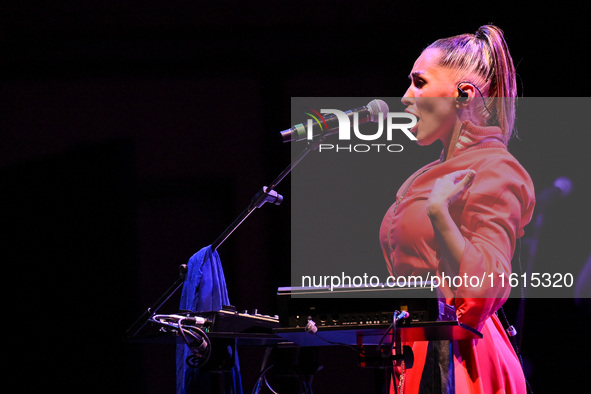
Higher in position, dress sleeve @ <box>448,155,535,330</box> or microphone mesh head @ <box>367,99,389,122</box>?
microphone mesh head @ <box>367,99,389,122</box>

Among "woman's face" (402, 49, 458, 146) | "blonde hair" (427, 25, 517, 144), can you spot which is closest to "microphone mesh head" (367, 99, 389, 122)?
"woman's face" (402, 49, 458, 146)

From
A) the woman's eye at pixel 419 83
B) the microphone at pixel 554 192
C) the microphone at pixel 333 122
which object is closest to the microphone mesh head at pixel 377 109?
the microphone at pixel 333 122

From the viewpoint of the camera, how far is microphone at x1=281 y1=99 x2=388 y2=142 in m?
2.56

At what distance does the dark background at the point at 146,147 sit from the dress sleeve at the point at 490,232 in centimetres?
88

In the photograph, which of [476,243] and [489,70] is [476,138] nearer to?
[489,70]

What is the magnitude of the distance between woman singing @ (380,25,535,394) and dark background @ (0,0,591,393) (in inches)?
15.0

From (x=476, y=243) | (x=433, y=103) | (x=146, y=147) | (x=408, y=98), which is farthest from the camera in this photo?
(x=146, y=147)

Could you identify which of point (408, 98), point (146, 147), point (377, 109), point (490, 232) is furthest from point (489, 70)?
point (146, 147)

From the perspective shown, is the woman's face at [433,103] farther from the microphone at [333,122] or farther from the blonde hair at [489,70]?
the microphone at [333,122]

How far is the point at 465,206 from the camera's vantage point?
8.65ft

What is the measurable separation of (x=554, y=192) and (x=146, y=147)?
2.26 metres

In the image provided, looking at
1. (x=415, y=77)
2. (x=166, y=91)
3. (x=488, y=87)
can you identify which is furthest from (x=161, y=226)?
(x=488, y=87)

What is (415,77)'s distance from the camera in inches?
124

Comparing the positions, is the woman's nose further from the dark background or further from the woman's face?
the dark background
